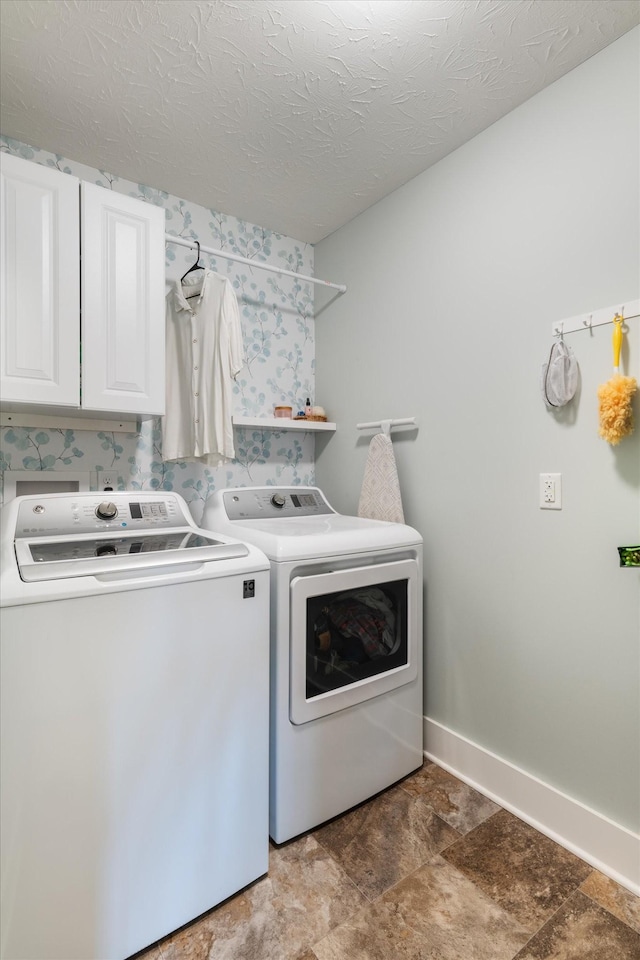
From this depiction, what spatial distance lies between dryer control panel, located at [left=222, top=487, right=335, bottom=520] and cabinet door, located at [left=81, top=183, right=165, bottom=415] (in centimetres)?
50

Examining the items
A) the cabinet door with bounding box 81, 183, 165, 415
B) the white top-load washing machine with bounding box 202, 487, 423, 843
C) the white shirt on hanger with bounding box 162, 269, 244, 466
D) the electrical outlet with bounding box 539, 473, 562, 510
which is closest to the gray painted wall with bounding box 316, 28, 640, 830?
the electrical outlet with bounding box 539, 473, 562, 510

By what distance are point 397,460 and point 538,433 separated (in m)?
0.70

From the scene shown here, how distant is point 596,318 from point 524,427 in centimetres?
41

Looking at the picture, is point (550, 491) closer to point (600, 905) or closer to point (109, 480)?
point (600, 905)

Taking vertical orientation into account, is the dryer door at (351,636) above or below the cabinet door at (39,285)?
below

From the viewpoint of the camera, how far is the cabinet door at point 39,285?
151 cm

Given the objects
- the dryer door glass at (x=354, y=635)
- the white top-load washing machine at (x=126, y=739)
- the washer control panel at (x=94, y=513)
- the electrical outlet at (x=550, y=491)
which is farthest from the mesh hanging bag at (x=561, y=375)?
the washer control panel at (x=94, y=513)

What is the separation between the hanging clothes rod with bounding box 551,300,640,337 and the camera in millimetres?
1396

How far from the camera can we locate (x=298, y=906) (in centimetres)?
132

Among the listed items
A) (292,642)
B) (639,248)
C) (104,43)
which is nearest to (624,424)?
(639,248)

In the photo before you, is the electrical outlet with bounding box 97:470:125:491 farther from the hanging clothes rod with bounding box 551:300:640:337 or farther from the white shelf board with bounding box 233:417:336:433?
the hanging clothes rod with bounding box 551:300:640:337

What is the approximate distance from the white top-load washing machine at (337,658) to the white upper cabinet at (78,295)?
0.64 metres

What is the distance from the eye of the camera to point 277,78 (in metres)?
1.57

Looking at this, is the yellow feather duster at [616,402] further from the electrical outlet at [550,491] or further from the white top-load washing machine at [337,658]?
the white top-load washing machine at [337,658]
